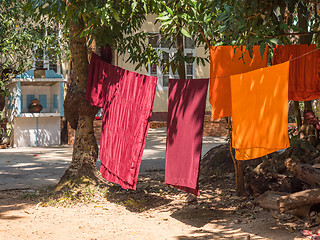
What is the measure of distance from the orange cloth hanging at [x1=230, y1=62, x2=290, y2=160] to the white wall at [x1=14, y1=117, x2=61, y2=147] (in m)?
10.1

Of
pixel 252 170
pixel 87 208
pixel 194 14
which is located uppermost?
pixel 194 14

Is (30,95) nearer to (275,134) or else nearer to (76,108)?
(76,108)

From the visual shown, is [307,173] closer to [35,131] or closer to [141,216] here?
[141,216]

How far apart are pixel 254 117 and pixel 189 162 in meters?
0.91

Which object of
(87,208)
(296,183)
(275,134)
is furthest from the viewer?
(87,208)

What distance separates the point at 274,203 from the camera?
18.8ft

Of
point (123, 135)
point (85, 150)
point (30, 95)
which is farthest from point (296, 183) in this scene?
point (30, 95)

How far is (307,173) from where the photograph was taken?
5645mm

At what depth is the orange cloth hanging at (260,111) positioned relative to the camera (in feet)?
16.4

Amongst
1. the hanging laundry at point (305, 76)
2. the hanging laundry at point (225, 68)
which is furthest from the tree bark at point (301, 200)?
the hanging laundry at point (305, 76)

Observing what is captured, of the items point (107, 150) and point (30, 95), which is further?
point (30, 95)

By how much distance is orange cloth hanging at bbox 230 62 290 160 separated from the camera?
196 inches

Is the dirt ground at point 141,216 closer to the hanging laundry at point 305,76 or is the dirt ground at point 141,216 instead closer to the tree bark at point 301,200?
the tree bark at point 301,200

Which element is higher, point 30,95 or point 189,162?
point 30,95
